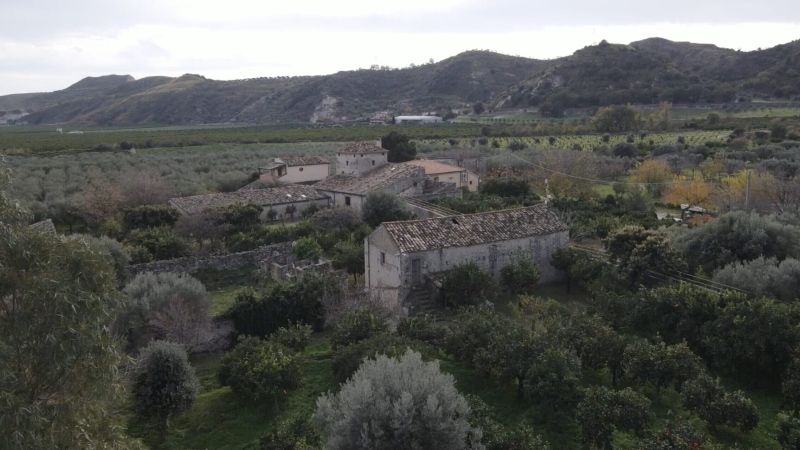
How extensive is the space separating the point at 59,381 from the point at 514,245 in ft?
62.1

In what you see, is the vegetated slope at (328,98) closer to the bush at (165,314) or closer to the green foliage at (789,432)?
the bush at (165,314)

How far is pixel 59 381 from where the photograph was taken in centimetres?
760

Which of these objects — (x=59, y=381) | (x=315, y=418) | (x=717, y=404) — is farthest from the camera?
(x=717, y=404)

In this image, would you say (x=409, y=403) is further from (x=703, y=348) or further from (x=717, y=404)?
(x=703, y=348)

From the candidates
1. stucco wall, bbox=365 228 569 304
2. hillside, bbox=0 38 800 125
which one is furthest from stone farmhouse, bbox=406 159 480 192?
hillside, bbox=0 38 800 125

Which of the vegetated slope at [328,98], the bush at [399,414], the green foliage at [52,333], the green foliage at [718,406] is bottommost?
the green foliage at [718,406]

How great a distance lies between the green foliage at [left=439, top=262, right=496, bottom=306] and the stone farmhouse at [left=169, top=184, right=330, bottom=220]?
58.4 ft

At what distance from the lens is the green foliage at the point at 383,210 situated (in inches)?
1318

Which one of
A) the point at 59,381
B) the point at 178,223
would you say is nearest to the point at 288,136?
the point at 178,223

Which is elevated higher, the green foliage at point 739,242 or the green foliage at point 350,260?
the green foliage at point 739,242

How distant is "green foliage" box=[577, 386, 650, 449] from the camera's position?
1238 cm

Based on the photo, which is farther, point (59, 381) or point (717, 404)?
point (717, 404)

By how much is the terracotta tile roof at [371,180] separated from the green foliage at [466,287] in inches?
629

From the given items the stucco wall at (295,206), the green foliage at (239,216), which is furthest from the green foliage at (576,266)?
the stucco wall at (295,206)
